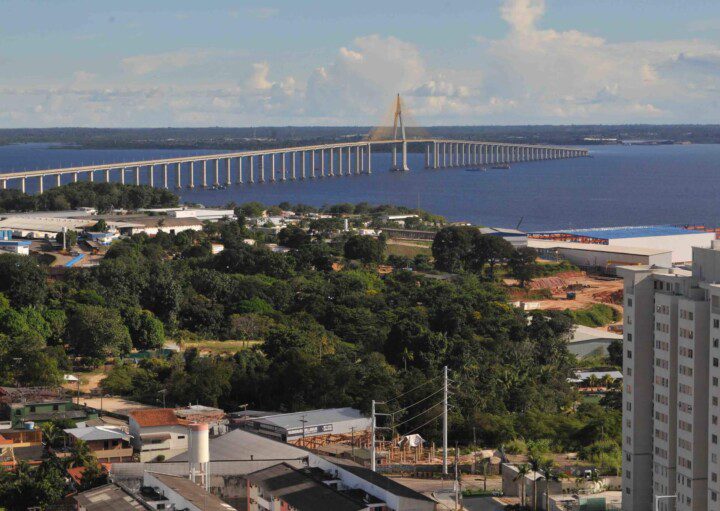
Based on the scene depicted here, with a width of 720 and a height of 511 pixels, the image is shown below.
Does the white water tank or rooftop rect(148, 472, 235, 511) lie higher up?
the white water tank

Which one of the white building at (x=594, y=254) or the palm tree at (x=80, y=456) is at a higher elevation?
the palm tree at (x=80, y=456)

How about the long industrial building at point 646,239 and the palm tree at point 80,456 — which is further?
the long industrial building at point 646,239

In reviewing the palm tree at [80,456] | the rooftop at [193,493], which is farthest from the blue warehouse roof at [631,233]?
the rooftop at [193,493]

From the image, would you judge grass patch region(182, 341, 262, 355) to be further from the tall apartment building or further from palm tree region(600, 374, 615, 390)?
the tall apartment building

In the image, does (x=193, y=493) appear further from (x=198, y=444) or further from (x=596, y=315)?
(x=596, y=315)

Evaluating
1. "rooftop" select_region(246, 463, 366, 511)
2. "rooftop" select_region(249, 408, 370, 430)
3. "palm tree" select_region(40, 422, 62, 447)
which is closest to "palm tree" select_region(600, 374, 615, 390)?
"rooftop" select_region(249, 408, 370, 430)

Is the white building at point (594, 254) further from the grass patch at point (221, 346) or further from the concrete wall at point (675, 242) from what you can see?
the grass patch at point (221, 346)

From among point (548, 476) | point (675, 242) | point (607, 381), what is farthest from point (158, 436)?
point (675, 242)

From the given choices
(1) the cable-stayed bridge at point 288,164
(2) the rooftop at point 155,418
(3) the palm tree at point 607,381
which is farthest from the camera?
(1) the cable-stayed bridge at point 288,164
